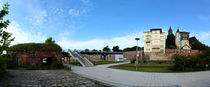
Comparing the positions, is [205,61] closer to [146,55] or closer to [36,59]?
[146,55]

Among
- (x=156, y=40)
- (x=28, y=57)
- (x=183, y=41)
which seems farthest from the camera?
(x=183, y=41)

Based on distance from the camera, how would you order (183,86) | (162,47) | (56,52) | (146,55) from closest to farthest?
(183,86) < (56,52) < (146,55) < (162,47)

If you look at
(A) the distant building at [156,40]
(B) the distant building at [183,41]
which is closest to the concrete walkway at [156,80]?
(A) the distant building at [156,40]

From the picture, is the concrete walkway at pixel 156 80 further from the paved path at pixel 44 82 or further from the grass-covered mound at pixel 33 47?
the grass-covered mound at pixel 33 47

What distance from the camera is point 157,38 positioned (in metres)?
44.4

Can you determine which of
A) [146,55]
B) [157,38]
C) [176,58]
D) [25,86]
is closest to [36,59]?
[25,86]

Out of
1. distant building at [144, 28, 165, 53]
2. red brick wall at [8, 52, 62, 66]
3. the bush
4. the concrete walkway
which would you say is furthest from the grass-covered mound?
distant building at [144, 28, 165, 53]

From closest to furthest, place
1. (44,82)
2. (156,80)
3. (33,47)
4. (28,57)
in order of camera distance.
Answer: (44,82) → (156,80) → (28,57) → (33,47)

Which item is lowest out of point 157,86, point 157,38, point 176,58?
point 157,86

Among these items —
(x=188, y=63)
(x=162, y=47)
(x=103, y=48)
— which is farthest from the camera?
(x=103, y=48)

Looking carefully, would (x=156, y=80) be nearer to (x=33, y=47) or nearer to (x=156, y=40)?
(x=33, y=47)

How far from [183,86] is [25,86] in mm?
10110

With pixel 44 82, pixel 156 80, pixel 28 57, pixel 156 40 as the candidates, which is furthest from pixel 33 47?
pixel 156 40

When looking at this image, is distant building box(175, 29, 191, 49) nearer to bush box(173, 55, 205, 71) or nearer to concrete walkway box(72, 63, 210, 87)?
bush box(173, 55, 205, 71)
